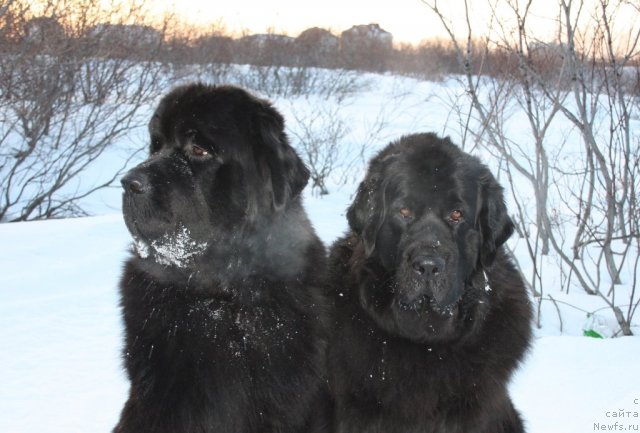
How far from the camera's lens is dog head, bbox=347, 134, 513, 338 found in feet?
8.97

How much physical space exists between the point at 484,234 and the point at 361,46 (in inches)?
1272

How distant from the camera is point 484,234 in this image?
9.57 feet

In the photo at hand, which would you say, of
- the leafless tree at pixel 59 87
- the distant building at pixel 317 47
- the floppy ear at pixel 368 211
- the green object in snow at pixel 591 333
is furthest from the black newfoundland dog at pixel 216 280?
the distant building at pixel 317 47

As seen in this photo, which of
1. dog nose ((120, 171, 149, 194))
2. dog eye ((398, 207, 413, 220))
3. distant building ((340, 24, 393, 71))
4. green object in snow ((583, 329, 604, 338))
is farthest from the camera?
distant building ((340, 24, 393, 71))

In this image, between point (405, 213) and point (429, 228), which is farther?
point (405, 213)

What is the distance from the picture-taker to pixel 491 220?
2.94 m

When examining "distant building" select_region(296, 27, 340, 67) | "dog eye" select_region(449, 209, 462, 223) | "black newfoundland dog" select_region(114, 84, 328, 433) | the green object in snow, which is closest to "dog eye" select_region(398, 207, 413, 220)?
"dog eye" select_region(449, 209, 462, 223)

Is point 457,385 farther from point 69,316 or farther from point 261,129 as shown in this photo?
point 69,316

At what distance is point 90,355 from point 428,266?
2453 millimetres

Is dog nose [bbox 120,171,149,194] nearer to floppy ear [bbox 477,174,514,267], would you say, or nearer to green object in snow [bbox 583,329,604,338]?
floppy ear [bbox 477,174,514,267]

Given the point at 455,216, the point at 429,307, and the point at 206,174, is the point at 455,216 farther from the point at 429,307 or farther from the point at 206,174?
the point at 206,174

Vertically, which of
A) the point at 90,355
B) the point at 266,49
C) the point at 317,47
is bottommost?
the point at 90,355

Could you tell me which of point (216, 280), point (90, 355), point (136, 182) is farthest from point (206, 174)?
point (90, 355)

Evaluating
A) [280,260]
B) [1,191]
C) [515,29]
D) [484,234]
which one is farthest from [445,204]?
[1,191]
